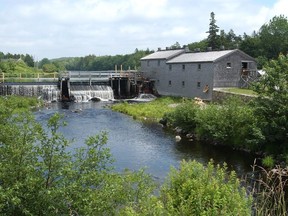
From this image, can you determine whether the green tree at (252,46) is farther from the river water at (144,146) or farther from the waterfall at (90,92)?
the river water at (144,146)

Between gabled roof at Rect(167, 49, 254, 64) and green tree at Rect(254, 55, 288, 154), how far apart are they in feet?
71.6

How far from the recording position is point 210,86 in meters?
45.8

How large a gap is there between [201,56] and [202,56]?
0.71 ft

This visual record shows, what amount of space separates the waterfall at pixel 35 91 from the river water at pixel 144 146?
11.1m

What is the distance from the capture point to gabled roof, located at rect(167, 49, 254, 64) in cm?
4609

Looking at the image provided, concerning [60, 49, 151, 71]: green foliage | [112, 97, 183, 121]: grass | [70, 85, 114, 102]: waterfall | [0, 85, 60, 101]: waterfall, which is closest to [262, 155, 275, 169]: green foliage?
[112, 97, 183, 121]: grass

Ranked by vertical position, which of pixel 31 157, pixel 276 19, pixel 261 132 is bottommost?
pixel 261 132

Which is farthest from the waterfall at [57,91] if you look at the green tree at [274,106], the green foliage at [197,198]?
the green foliage at [197,198]

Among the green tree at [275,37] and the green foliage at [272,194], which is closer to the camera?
the green foliage at [272,194]

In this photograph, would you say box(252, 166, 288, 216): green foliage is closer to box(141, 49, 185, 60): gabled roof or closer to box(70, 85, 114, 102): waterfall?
box(70, 85, 114, 102): waterfall

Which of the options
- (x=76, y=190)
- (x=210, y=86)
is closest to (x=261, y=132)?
(x=76, y=190)

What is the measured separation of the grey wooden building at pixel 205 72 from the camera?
150 feet

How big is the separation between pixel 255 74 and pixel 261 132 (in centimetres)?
2580

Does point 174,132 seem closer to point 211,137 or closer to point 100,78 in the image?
point 211,137
